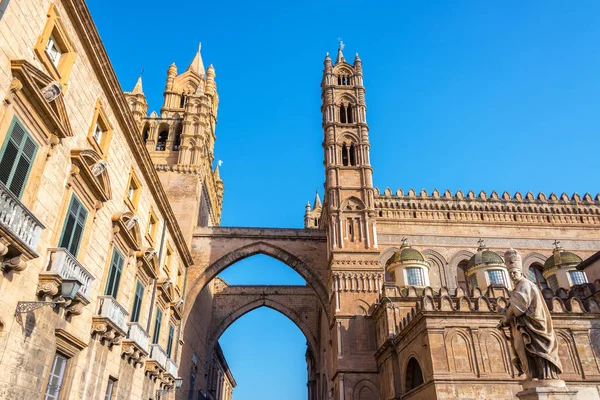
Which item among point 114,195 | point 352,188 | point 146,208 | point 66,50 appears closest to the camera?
point 66,50

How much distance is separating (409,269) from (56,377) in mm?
16232

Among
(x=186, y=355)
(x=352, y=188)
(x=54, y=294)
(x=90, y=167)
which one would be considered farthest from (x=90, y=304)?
(x=352, y=188)

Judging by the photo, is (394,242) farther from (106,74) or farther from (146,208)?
(106,74)

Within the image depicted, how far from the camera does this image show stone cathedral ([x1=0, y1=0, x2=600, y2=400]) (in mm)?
8328

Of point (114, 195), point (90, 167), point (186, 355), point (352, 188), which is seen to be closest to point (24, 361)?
point (90, 167)

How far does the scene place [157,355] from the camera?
16094 millimetres

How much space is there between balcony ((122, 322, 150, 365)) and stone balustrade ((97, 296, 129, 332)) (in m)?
1.07

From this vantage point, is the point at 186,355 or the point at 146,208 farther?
the point at 186,355

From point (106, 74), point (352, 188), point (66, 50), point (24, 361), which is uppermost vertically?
point (352, 188)

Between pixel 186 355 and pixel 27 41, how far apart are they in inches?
748

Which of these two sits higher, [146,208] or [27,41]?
[146,208]

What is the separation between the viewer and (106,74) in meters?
11.7

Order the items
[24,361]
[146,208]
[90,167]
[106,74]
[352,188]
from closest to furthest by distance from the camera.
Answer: [24,361], [90,167], [106,74], [146,208], [352,188]

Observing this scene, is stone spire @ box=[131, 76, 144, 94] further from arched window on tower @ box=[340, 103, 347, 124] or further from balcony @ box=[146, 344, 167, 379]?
balcony @ box=[146, 344, 167, 379]
